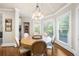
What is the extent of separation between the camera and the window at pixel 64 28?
184 centimetres

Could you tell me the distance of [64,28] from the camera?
1857 mm

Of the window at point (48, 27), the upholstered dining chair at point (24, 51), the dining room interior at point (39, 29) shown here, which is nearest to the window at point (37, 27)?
the dining room interior at point (39, 29)

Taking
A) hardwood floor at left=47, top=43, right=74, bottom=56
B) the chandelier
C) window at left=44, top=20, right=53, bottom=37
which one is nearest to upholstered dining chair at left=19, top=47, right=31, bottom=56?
hardwood floor at left=47, top=43, right=74, bottom=56

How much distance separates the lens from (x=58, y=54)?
179 centimetres

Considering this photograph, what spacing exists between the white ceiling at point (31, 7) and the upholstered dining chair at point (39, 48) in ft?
1.70

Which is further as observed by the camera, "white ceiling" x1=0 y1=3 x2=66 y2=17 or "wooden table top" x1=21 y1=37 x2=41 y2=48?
"wooden table top" x1=21 y1=37 x2=41 y2=48

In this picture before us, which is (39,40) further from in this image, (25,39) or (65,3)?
(65,3)

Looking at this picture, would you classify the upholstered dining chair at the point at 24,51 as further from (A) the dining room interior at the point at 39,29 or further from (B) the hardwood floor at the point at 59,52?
(B) the hardwood floor at the point at 59,52

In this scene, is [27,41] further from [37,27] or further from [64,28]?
[64,28]

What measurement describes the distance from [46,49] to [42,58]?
0.66 ft

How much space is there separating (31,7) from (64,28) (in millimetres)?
665

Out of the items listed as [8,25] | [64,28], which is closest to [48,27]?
[64,28]

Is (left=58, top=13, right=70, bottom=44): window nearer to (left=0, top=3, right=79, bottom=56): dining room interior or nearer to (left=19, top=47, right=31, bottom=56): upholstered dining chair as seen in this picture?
(left=0, top=3, right=79, bottom=56): dining room interior

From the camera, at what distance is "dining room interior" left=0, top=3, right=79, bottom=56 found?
5.89 ft
